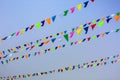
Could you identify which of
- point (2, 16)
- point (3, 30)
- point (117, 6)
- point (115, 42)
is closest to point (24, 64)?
point (3, 30)

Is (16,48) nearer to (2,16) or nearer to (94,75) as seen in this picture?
(2,16)

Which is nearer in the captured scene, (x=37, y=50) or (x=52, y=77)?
(x=37, y=50)

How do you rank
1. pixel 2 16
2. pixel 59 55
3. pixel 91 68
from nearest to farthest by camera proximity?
pixel 2 16
pixel 59 55
pixel 91 68

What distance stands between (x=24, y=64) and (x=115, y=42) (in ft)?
6.09

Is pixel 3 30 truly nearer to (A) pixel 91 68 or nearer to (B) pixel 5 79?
(B) pixel 5 79

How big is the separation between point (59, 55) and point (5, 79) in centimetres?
135

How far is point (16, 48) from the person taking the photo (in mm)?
3762

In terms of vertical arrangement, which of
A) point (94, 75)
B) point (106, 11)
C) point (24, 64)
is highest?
point (106, 11)

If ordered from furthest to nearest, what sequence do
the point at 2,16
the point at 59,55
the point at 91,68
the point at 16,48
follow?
the point at 91,68
the point at 59,55
the point at 16,48
the point at 2,16

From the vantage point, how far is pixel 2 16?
3.33 m

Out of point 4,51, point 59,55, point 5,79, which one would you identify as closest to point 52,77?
point 59,55

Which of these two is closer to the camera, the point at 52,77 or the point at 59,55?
the point at 59,55

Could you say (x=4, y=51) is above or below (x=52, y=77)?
above

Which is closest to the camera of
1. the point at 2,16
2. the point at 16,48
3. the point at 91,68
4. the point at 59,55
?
the point at 2,16
